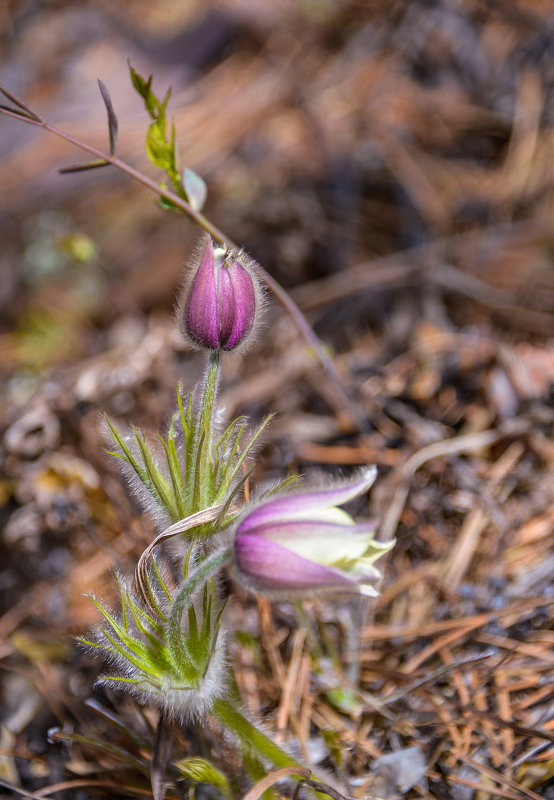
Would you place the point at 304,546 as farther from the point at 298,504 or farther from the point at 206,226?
the point at 206,226

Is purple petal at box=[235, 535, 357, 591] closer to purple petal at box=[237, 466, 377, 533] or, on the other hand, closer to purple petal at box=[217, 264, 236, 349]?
purple petal at box=[237, 466, 377, 533]

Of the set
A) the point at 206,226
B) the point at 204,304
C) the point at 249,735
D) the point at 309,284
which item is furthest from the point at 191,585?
the point at 309,284

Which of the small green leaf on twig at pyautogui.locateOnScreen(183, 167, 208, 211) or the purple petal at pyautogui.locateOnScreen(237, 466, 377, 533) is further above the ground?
the small green leaf on twig at pyautogui.locateOnScreen(183, 167, 208, 211)

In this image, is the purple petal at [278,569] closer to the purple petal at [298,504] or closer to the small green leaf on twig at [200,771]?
the purple petal at [298,504]

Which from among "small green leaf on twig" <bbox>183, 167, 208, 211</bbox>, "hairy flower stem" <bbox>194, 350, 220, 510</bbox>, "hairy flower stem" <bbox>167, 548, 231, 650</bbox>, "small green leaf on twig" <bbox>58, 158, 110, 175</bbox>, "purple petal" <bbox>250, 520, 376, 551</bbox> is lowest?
"hairy flower stem" <bbox>167, 548, 231, 650</bbox>

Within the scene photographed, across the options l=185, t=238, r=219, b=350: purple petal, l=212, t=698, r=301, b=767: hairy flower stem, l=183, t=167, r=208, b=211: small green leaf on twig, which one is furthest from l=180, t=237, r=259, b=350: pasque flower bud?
l=212, t=698, r=301, b=767: hairy flower stem

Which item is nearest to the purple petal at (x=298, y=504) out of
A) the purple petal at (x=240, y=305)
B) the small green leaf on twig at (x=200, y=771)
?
the purple petal at (x=240, y=305)

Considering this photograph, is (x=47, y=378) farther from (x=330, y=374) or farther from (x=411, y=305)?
(x=411, y=305)
